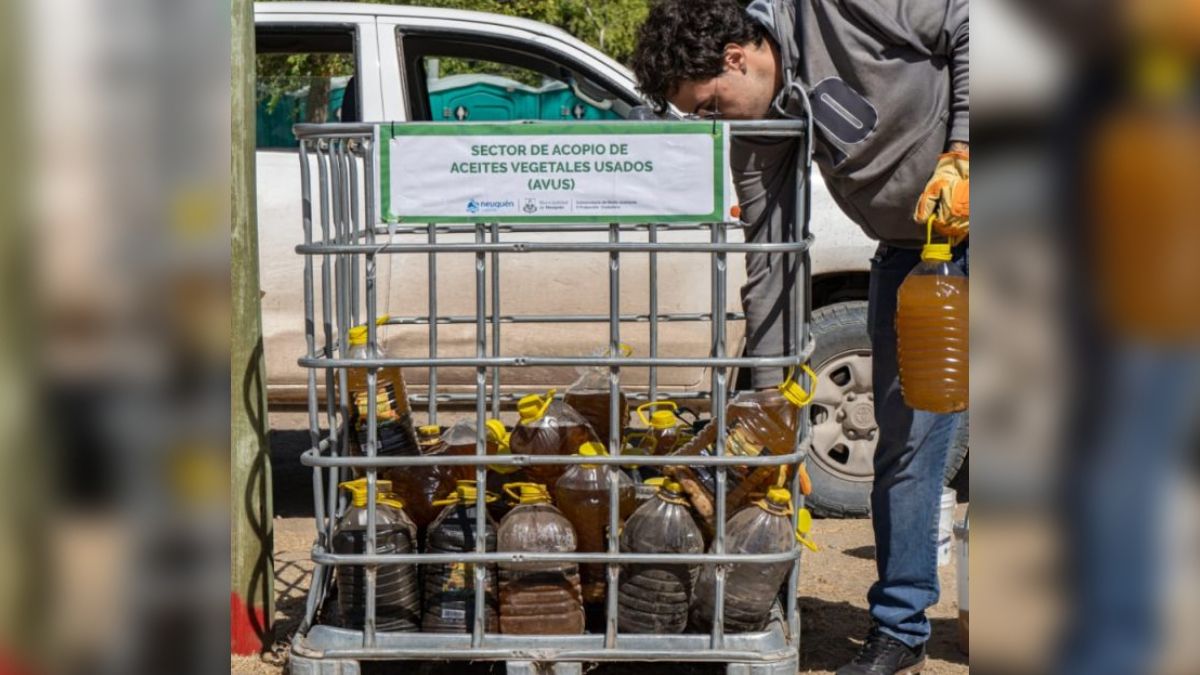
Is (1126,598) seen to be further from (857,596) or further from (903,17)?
(857,596)

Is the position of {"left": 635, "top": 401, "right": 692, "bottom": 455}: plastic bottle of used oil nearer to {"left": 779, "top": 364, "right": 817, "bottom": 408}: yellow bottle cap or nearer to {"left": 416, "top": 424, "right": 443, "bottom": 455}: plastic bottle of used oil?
{"left": 779, "top": 364, "right": 817, "bottom": 408}: yellow bottle cap

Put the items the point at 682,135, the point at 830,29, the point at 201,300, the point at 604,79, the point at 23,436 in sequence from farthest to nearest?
the point at 604,79, the point at 830,29, the point at 682,135, the point at 201,300, the point at 23,436

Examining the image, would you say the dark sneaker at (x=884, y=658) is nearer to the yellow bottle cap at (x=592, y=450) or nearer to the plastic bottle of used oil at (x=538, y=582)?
the plastic bottle of used oil at (x=538, y=582)

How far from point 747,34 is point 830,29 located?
0.71 ft

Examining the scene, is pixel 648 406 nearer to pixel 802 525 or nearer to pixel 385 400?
pixel 802 525

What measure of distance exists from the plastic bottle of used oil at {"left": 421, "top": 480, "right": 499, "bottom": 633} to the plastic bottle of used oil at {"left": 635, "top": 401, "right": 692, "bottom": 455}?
0.54 metres

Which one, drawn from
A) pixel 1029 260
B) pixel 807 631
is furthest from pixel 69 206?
pixel 807 631

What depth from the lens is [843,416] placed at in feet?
18.5

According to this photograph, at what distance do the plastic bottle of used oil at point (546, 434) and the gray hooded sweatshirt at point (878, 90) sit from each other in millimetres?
614

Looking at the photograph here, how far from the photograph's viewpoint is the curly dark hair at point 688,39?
368cm

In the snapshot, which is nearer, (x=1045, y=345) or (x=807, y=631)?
(x=1045, y=345)

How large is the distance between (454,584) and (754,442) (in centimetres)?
84

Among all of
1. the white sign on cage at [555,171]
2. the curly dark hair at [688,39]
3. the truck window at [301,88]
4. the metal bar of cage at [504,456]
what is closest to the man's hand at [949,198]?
the metal bar of cage at [504,456]

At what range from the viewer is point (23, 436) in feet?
3.36
